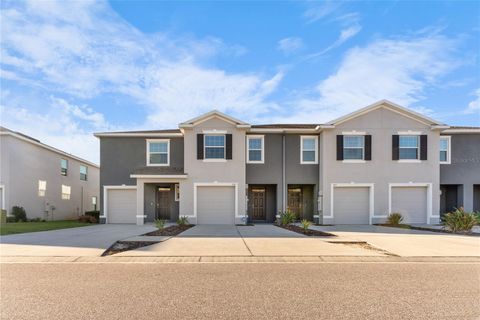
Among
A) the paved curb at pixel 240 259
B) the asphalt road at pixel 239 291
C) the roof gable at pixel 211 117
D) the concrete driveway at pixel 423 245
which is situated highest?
the roof gable at pixel 211 117

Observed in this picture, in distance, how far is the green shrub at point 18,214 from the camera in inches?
744

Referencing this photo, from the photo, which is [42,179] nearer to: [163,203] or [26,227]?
[26,227]

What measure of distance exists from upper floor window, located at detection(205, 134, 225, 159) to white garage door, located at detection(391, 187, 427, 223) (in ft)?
33.6

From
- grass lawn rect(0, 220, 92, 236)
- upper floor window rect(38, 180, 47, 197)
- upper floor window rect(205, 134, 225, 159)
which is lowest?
grass lawn rect(0, 220, 92, 236)

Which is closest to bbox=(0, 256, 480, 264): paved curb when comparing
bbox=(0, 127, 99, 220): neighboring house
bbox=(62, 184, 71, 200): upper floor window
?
bbox=(0, 127, 99, 220): neighboring house

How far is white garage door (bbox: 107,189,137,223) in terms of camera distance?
773 inches

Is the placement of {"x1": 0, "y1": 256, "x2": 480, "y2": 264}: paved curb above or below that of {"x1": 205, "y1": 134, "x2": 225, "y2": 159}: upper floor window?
below

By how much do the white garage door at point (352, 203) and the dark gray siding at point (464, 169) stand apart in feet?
17.4

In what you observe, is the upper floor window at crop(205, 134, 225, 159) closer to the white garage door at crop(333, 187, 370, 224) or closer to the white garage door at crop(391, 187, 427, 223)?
the white garage door at crop(333, 187, 370, 224)

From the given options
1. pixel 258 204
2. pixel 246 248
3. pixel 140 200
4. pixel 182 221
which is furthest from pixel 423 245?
pixel 140 200

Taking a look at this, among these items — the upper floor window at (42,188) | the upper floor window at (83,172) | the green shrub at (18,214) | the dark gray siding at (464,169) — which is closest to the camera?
the green shrub at (18,214)

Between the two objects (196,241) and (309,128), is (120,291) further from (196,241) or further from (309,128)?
(309,128)

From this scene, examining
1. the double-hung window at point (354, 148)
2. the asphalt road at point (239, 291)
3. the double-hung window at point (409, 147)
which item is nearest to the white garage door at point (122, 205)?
the asphalt road at point (239, 291)

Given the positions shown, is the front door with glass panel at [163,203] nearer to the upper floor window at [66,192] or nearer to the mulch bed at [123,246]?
the mulch bed at [123,246]
